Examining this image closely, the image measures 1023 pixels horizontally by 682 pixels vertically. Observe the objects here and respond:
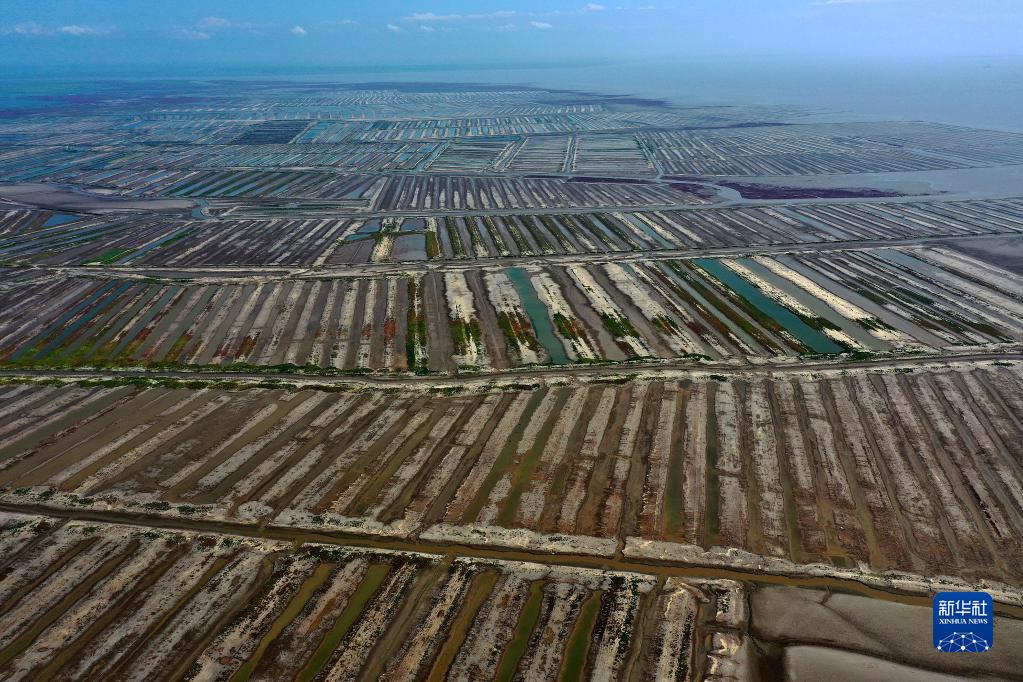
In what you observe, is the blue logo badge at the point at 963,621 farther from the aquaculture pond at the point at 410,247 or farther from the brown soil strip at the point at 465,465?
the aquaculture pond at the point at 410,247

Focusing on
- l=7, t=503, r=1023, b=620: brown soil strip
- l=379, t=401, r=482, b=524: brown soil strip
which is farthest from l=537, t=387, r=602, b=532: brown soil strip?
l=379, t=401, r=482, b=524: brown soil strip

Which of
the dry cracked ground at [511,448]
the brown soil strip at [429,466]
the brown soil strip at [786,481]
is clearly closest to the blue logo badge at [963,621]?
the dry cracked ground at [511,448]

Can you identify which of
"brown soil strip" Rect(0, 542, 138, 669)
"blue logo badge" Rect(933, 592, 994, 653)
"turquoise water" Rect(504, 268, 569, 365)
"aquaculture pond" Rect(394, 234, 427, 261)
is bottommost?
"brown soil strip" Rect(0, 542, 138, 669)

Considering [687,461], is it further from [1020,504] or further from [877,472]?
[1020,504]

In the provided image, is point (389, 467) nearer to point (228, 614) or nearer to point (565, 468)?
point (565, 468)

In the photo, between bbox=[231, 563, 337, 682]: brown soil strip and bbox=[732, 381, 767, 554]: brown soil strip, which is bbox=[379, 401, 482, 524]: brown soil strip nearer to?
bbox=[231, 563, 337, 682]: brown soil strip

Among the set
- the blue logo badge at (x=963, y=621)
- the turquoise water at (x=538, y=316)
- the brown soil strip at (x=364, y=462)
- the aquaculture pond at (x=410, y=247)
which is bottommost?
the blue logo badge at (x=963, y=621)
